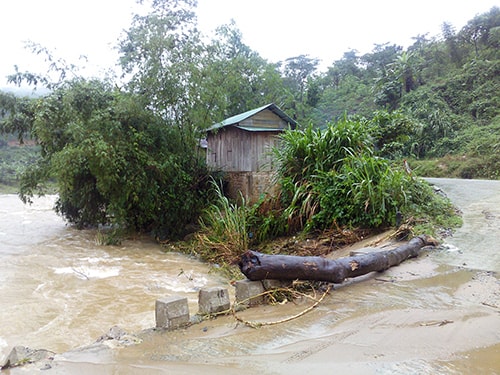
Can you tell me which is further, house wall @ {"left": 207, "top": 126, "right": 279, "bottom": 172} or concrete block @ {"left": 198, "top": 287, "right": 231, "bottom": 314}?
house wall @ {"left": 207, "top": 126, "right": 279, "bottom": 172}

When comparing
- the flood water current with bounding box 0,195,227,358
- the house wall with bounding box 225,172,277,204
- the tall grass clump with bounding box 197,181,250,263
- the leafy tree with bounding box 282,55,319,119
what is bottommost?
the flood water current with bounding box 0,195,227,358

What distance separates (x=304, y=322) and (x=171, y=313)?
1.02m

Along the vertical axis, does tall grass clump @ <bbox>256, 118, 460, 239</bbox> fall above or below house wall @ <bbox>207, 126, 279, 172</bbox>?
below

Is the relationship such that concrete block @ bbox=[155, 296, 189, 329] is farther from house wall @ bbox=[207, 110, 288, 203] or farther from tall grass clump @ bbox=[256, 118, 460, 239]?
house wall @ bbox=[207, 110, 288, 203]

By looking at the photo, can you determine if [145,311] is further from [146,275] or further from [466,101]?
[466,101]

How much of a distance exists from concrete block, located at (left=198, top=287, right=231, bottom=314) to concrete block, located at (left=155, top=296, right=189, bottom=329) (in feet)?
0.87

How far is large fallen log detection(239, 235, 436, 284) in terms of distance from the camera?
3299 millimetres

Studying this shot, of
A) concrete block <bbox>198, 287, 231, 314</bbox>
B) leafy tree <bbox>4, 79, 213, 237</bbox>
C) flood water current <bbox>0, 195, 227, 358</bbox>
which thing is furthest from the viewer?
leafy tree <bbox>4, 79, 213, 237</bbox>

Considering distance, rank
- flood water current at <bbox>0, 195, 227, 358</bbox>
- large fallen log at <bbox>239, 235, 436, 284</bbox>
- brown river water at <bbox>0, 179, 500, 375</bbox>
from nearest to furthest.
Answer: brown river water at <bbox>0, 179, 500, 375</bbox>
large fallen log at <bbox>239, 235, 436, 284</bbox>
flood water current at <bbox>0, 195, 227, 358</bbox>

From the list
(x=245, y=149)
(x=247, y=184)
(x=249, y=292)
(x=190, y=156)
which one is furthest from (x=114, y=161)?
(x=249, y=292)

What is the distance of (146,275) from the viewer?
717 cm

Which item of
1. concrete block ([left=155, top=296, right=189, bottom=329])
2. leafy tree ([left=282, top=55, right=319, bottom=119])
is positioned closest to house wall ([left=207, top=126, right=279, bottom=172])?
concrete block ([left=155, top=296, right=189, bottom=329])

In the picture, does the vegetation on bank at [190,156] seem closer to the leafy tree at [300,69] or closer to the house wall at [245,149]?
the house wall at [245,149]

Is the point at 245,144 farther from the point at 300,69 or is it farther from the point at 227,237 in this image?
the point at 300,69
